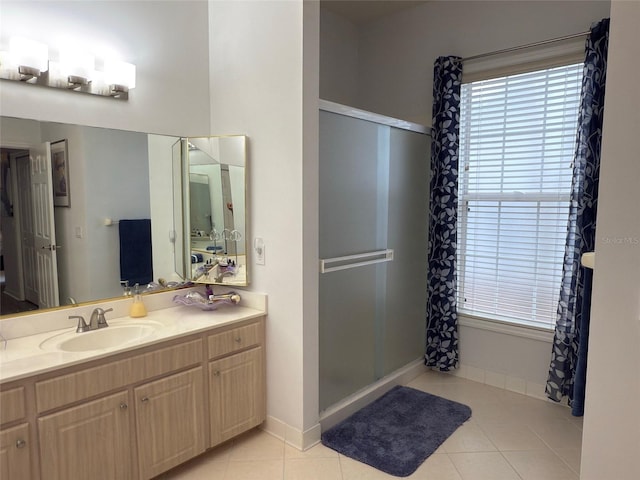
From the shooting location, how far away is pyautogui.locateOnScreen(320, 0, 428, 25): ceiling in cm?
332

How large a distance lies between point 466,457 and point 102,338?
200 centimetres

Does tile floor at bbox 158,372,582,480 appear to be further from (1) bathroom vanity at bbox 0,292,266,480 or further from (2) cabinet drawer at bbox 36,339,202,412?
(2) cabinet drawer at bbox 36,339,202,412

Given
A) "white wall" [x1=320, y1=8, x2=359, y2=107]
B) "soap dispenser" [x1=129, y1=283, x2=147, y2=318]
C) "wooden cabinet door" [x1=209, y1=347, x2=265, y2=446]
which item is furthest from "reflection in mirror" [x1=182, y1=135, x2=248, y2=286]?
"white wall" [x1=320, y1=8, x2=359, y2=107]

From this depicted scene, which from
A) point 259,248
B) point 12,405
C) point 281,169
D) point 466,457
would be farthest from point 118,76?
point 466,457

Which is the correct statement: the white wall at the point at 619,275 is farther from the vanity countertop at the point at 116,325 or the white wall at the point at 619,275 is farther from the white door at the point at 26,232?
the white door at the point at 26,232

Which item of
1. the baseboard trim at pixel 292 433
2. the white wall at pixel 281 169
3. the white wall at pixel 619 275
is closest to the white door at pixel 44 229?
the white wall at pixel 281 169

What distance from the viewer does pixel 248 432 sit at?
2.53 meters

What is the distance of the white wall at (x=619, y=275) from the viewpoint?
1.31 meters

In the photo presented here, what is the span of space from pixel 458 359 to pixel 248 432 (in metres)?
1.73

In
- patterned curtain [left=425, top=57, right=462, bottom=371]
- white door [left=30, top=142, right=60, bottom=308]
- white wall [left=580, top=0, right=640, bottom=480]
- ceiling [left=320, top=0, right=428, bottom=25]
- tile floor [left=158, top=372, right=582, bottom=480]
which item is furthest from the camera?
ceiling [left=320, top=0, right=428, bottom=25]

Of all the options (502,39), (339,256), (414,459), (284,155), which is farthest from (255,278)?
(502,39)

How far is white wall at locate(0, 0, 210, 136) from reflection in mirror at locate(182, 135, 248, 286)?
22 centimetres

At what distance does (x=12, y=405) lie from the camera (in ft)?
5.07

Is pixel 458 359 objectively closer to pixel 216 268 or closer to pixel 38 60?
pixel 216 268
